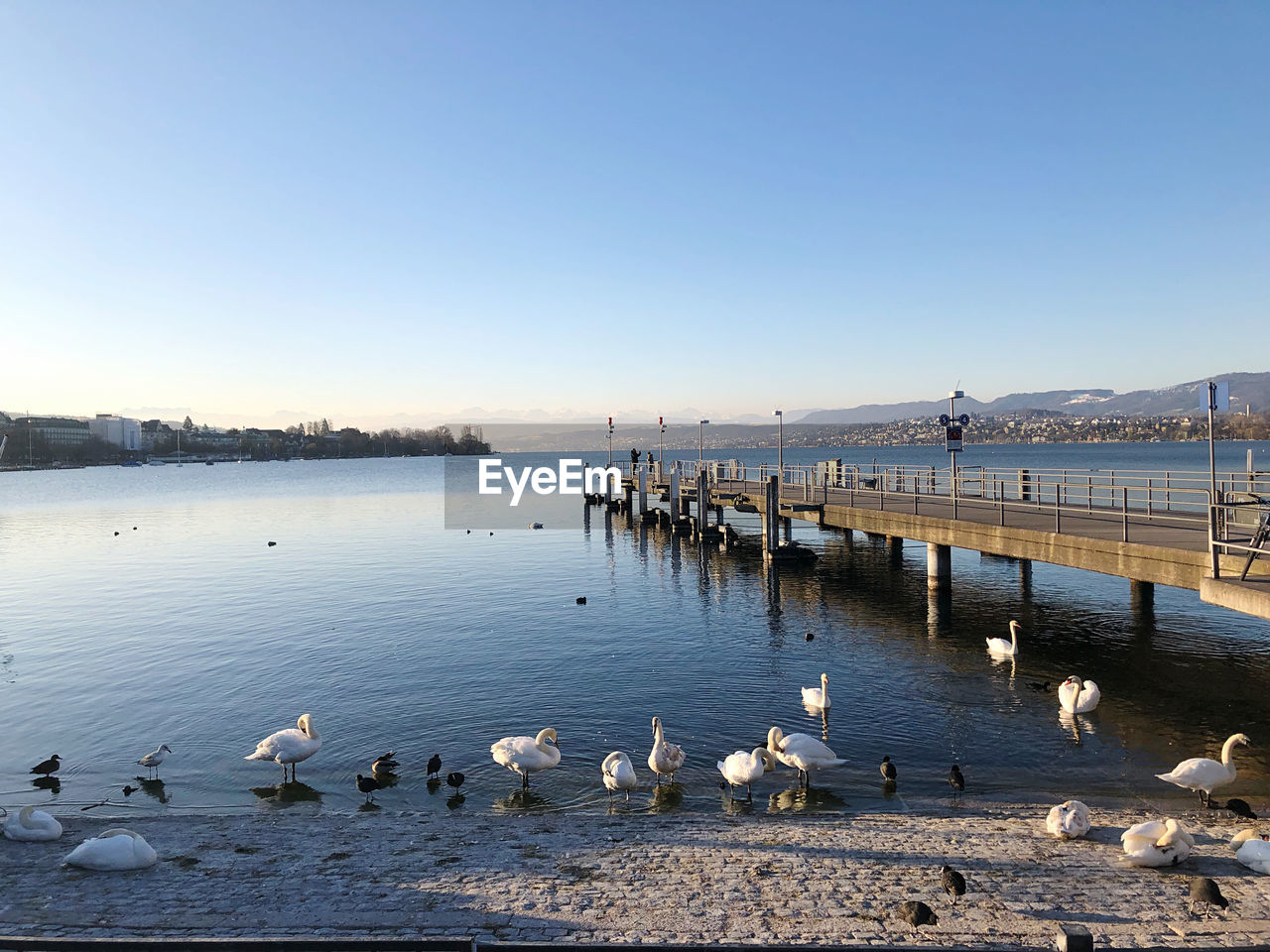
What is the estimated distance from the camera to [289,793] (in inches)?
504

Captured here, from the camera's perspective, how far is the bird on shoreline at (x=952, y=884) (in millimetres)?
8281

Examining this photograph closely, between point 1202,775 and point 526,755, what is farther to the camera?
point 526,755

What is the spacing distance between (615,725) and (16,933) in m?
9.62

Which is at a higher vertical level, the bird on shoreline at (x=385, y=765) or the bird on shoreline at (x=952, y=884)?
the bird on shoreline at (x=952, y=884)

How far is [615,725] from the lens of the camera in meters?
15.4

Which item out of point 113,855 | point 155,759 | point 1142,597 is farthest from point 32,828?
point 1142,597

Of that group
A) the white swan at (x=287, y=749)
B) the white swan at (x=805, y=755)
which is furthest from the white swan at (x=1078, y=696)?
the white swan at (x=287, y=749)

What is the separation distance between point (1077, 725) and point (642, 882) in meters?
10.2

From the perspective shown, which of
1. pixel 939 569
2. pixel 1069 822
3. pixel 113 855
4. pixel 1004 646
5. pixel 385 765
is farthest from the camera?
pixel 939 569

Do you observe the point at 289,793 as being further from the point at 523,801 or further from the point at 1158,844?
the point at 1158,844

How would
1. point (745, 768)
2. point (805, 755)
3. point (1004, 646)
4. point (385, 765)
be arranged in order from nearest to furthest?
1. point (745, 768)
2. point (805, 755)
3. point (385, 765)
4. point (1004, 646)

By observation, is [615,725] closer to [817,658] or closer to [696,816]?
[696,816]

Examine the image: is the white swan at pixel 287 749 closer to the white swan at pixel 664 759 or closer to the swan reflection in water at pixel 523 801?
the swan reflection in water at pixel 523 801

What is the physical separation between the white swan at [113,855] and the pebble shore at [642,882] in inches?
5.1
